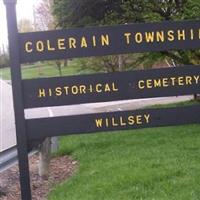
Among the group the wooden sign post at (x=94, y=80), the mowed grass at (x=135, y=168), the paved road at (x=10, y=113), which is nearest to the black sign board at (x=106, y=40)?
the wooden sign post at (x=94, y=80)

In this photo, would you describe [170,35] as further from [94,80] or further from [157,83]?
[94,80]

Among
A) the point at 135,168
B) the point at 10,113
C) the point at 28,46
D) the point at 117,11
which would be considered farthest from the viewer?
the point at 10,113

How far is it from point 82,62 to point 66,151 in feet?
57.7

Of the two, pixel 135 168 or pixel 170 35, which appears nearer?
pixel 170 35

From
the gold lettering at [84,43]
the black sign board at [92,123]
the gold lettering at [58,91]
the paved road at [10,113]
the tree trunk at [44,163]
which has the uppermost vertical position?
the gold lettering at [84,43]

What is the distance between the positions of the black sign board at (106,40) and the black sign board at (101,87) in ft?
0.75

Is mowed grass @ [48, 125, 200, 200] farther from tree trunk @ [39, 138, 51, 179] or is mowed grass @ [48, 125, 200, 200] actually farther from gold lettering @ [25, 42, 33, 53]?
gold lettering @ [25, 42, 33, 53]

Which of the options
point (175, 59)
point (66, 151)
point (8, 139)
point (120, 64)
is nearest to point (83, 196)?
point (66, 151)

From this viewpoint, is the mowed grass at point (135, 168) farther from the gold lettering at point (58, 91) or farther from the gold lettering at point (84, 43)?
the gold lettering at point (84, 43)

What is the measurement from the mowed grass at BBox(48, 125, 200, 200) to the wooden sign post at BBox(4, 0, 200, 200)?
1.53 meters

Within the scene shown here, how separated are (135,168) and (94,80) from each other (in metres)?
3.27

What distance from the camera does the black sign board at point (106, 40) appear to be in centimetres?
587

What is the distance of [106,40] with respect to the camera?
233 inches

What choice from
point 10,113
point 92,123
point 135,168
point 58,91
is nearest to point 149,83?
point 92,123
